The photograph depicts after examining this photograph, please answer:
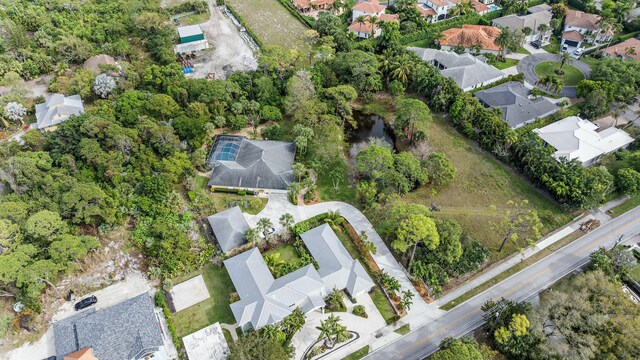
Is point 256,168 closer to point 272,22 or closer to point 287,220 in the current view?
point 287,220

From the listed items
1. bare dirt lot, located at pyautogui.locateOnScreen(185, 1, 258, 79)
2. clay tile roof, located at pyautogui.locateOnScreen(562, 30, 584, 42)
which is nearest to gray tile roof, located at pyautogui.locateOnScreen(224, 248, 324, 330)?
bare dirt lot, located at pyautogui.locateOnScreen(185, 1, 258, 79)

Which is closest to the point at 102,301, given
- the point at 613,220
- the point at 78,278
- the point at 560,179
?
the point at 78,278

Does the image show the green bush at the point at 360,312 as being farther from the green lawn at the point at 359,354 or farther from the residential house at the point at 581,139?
the residential house at the point at 581,139

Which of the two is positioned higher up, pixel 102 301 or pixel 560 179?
pixel 560 179

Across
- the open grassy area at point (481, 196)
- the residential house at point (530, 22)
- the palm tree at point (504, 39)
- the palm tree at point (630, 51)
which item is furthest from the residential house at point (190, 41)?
the palm tree at point (630, 51)

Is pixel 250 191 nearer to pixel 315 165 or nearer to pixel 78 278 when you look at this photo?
pixel 315 165

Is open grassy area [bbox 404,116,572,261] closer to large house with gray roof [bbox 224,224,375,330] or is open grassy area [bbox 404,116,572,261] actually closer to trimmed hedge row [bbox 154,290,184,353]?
large house with gray roof [bbox 224,224,375,330]
